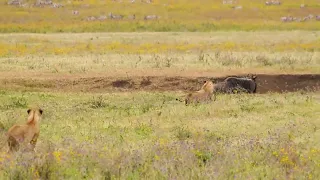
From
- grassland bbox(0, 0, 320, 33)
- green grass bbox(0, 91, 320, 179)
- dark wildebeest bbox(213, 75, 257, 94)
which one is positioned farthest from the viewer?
grassland bbox(0, 0, 320, 33)

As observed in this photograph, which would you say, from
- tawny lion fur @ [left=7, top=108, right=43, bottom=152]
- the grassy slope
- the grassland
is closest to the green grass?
tawny lion fur @ [left=7, top=108, right=43, bottom=152]

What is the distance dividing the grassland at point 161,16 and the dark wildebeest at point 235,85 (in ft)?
87.3

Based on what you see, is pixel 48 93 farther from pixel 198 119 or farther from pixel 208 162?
pixel 208 162

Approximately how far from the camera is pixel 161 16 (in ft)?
179

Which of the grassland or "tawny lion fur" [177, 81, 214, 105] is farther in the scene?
the grassland

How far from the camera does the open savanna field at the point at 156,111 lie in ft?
30.5

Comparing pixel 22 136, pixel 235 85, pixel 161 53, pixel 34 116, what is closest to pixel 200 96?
pixel 235 85

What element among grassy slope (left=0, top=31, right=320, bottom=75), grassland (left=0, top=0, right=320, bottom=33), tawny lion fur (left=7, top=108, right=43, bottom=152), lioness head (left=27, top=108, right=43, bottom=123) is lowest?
grassland (left=0, top=0, right=320, bottom=33)

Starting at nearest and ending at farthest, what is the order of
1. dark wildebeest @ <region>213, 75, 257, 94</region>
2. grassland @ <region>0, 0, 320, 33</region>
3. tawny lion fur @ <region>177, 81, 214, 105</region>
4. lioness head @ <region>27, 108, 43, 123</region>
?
lioness head @ <region>27, 108, 43, 123</region> → tawny lion fur @ <region>177, 81, 214, 105</region> → dark wildebeest @ <region>213, 75, 257, 94</region> → grassland @ <region>0, 0, 320, 33</region>

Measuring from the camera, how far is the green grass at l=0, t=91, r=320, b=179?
908 cm

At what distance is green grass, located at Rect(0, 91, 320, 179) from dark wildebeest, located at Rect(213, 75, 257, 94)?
0.88m

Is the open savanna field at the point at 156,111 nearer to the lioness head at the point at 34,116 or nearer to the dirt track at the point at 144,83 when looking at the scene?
the dirt track at the point at 144,83

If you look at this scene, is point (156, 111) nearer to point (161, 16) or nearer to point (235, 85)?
point (235, 85)

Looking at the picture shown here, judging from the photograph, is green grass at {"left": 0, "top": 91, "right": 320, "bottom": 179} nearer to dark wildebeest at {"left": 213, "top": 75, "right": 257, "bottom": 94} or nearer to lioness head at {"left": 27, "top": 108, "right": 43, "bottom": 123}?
lioness head at {"left": 27, "top": 108, "right": 43, "bottom": 123}
